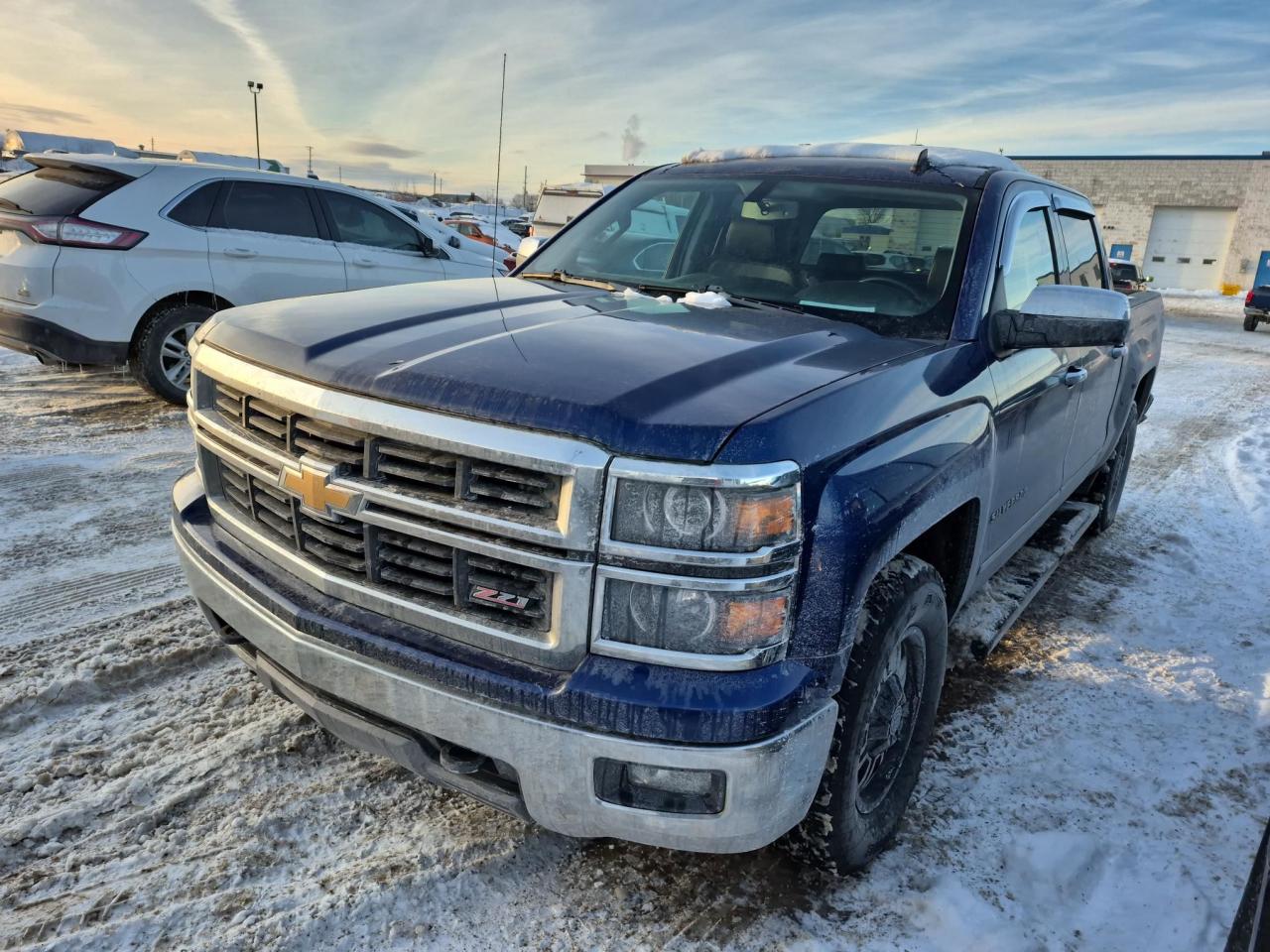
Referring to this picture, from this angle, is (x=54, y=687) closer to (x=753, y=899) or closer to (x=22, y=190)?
(x=753, y=899)

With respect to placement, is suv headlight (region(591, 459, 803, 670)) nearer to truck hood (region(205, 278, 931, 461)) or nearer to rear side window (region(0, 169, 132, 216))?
truck hood (region(205, 278, 931, 461))

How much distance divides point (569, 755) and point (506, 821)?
2.82 ft

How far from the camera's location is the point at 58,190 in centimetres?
631

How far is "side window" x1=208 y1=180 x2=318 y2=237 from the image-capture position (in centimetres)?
697

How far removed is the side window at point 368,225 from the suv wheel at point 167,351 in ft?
5.10

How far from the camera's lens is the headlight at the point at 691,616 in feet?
5.84

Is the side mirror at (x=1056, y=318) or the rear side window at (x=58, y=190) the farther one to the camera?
the rear side window at (x=58, y=190)

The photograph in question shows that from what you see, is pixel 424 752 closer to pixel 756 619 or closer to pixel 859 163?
pixel 756 619

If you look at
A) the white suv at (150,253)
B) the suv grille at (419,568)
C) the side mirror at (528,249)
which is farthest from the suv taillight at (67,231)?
the suv grille at (419,568)

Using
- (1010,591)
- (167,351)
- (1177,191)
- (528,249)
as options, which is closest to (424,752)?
(528,249)

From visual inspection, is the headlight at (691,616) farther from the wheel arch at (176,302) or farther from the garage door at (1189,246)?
the garage door at (1189,246)

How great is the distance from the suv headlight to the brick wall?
140ft

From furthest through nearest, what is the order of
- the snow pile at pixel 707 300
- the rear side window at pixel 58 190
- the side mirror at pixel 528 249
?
the rear side window at pixel 58 190 < the side mirror at pixel 528 249 < the snow pile at pixel 707 300

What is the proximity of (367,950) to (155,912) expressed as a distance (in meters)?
0.53
